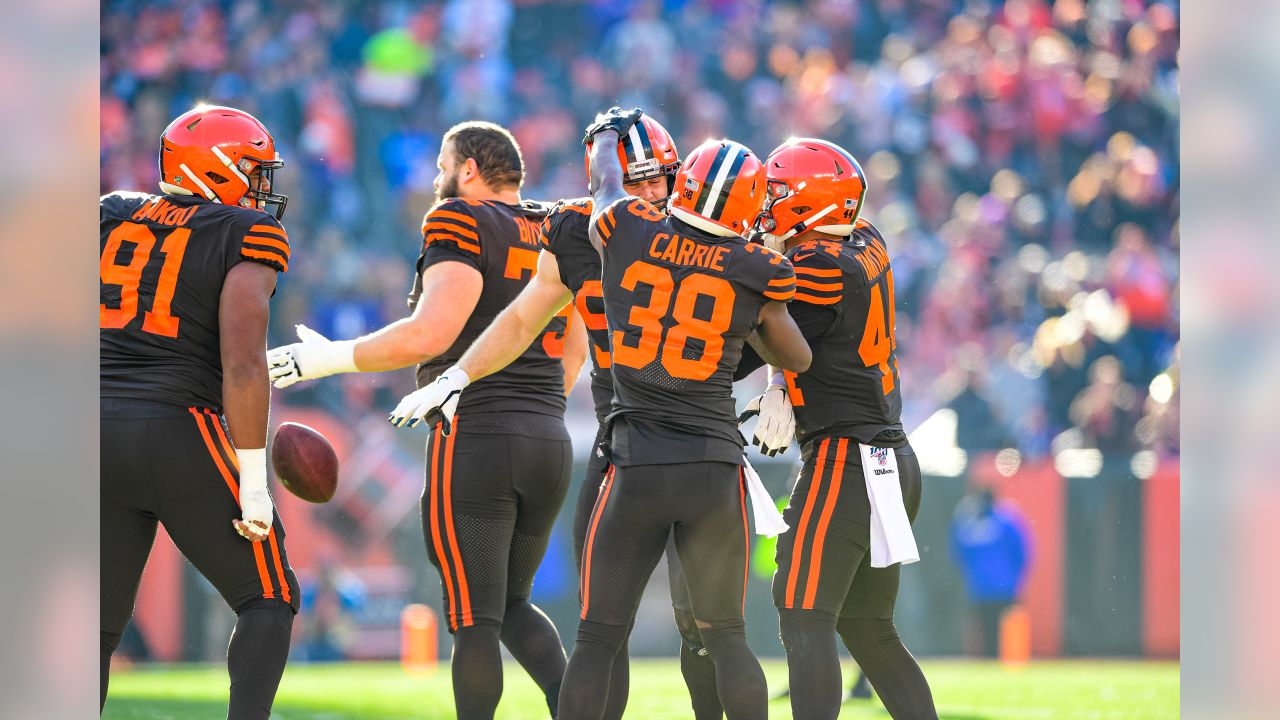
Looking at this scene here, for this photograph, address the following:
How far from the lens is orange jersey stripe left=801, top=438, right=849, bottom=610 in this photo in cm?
395

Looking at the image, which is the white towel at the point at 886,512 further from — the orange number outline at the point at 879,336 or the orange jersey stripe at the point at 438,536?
the orange jersey stripe at the point at 438,536

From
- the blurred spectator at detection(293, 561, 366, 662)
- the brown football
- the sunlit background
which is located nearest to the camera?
the brown football

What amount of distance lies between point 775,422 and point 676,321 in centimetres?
61

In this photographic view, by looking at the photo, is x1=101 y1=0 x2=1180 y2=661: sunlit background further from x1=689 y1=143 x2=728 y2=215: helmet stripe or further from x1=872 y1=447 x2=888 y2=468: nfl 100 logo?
x1=689 y1=143 x2=728 y2=215: helmet stripe

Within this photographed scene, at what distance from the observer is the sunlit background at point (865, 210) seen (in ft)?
30.1

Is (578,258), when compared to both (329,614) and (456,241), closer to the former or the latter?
(456,241)

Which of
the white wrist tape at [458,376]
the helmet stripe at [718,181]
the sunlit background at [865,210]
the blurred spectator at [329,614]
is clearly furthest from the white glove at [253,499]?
the blurred spectator at [329,614]

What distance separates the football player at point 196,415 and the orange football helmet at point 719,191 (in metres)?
1.08

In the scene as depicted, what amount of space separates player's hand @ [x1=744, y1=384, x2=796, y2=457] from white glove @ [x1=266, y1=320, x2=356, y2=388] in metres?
1.21

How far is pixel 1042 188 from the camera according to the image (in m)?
12.2

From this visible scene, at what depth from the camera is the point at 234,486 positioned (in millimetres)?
3717

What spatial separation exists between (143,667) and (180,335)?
553 cm

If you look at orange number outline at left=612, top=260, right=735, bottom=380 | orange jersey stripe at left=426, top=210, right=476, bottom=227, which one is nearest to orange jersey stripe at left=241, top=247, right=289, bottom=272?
orange jersey stripe at left=426, top=210, right=476, bottom=227
